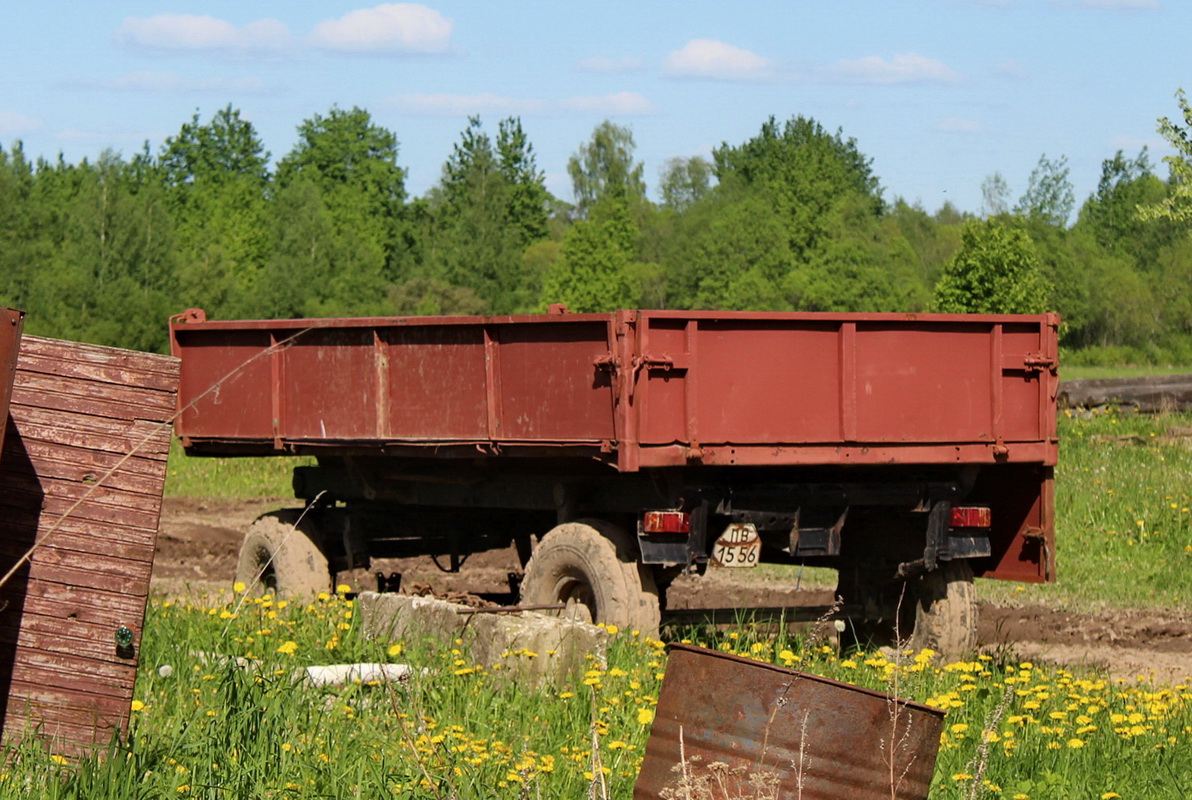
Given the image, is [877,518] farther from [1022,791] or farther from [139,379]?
[139,379]

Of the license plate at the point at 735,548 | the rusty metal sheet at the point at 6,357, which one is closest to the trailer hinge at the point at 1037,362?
the license plate at the point at 735,548

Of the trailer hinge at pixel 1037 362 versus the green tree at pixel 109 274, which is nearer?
the trailer hinge at pixel 1037 362

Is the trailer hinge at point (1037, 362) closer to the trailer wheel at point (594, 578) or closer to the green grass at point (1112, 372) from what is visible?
the trailer wheel at point (594, 578)

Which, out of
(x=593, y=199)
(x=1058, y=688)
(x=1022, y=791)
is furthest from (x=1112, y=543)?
(x=593, y=199)

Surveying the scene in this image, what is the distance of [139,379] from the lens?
444 cm

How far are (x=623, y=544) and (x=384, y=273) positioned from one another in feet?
253

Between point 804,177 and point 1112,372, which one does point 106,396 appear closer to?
point 1112,372

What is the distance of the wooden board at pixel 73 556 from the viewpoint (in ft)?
14.3

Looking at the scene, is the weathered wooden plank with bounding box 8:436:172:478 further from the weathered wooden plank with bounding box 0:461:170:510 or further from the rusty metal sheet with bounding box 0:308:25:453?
the rusty metal sheet with bounding box 0:308:25:453

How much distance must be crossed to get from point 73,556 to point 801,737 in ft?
7.08

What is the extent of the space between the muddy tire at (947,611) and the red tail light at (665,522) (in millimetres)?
1639

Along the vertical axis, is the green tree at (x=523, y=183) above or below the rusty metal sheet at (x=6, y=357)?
above

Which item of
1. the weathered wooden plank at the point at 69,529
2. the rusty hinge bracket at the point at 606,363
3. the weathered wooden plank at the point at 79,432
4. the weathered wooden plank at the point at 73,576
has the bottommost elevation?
the weathered wooden plank at the point at 73,576

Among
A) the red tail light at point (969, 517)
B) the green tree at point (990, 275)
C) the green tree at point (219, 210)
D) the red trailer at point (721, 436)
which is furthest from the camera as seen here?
the green tree at point (219, 210)
